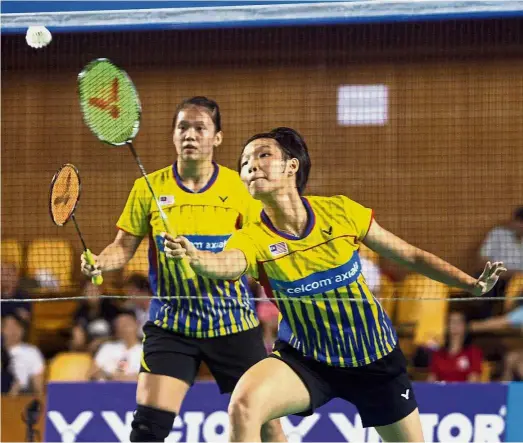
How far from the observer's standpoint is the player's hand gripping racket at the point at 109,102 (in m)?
6.75

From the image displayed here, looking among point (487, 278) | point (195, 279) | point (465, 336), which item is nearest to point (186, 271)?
point (195, 279)

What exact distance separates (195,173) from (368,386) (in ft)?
5.87

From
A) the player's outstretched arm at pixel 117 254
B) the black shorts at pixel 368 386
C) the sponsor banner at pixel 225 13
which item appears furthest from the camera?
the sponsor banner at pixel 225 13

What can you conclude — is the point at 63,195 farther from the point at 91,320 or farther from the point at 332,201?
the point at 91,320

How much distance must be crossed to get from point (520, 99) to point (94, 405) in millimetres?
3556

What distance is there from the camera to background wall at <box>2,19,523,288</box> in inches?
332

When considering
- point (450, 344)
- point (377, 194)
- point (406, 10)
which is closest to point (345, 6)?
point (406, 10)

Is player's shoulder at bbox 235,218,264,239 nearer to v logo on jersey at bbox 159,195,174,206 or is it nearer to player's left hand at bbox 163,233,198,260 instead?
player's left hand at bbox 163,233,198,260

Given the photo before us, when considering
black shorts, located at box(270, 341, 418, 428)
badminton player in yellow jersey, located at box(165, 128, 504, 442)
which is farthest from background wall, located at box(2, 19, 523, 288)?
black shorts, located at box(270, 341, 418, 428)

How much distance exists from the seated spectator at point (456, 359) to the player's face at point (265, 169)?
348 cm

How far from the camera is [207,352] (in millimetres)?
6973

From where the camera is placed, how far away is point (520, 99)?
8.05 m

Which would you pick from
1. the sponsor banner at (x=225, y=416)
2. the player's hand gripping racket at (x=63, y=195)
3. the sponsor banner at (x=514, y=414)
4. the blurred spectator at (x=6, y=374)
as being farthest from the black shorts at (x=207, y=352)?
the blurred spectator at (x=6, y=374)

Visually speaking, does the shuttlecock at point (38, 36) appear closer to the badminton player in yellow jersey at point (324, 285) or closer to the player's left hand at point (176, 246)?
the badminton player in yellow jersey at point (324, 285)
